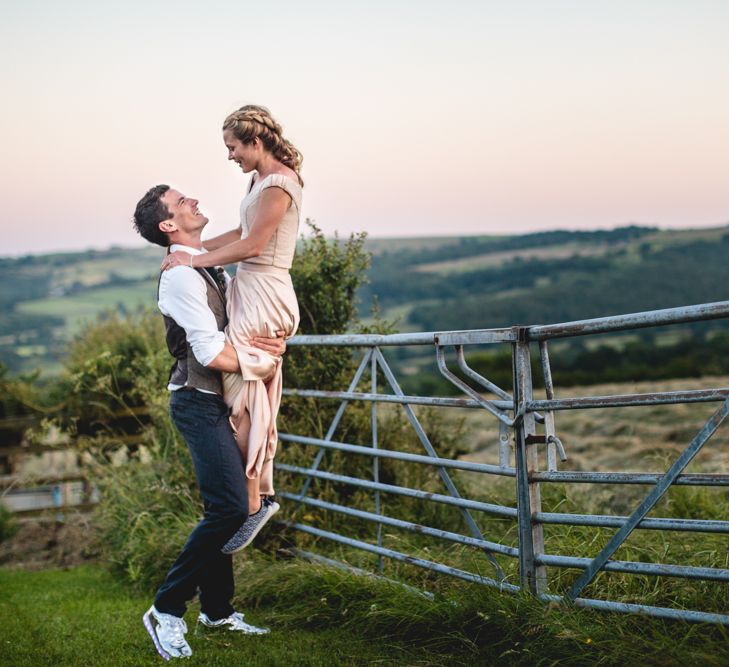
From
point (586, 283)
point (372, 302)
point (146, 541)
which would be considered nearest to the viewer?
point (146, 541)

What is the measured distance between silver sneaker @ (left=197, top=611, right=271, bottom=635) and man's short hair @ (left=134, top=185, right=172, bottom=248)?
1951mm

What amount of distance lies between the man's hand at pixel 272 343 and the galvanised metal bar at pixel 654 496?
178 cm

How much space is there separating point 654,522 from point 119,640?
9.42 feet

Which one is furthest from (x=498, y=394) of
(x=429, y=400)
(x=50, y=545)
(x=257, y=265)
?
(x=50, y=545)

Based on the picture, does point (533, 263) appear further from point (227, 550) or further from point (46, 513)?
point (227, 550)

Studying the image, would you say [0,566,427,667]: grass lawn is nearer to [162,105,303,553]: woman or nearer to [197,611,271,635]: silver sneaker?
[197,611,271,635]: silver sneaker

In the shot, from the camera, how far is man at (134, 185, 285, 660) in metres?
4.07

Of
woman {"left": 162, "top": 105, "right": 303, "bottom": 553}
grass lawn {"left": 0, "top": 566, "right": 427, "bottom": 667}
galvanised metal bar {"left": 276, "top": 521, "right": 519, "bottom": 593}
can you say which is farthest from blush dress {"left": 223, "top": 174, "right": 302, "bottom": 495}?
galvanised metal bar {"left": 276, "top": 521, "right": 519, "bottom": 593}

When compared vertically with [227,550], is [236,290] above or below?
above

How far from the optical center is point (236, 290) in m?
4.34

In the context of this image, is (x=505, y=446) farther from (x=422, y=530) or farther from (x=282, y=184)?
(x=282, y=184)

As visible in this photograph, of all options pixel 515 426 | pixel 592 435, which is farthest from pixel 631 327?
pixel 592 435

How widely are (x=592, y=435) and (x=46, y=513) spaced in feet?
23.8

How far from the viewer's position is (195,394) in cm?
420
